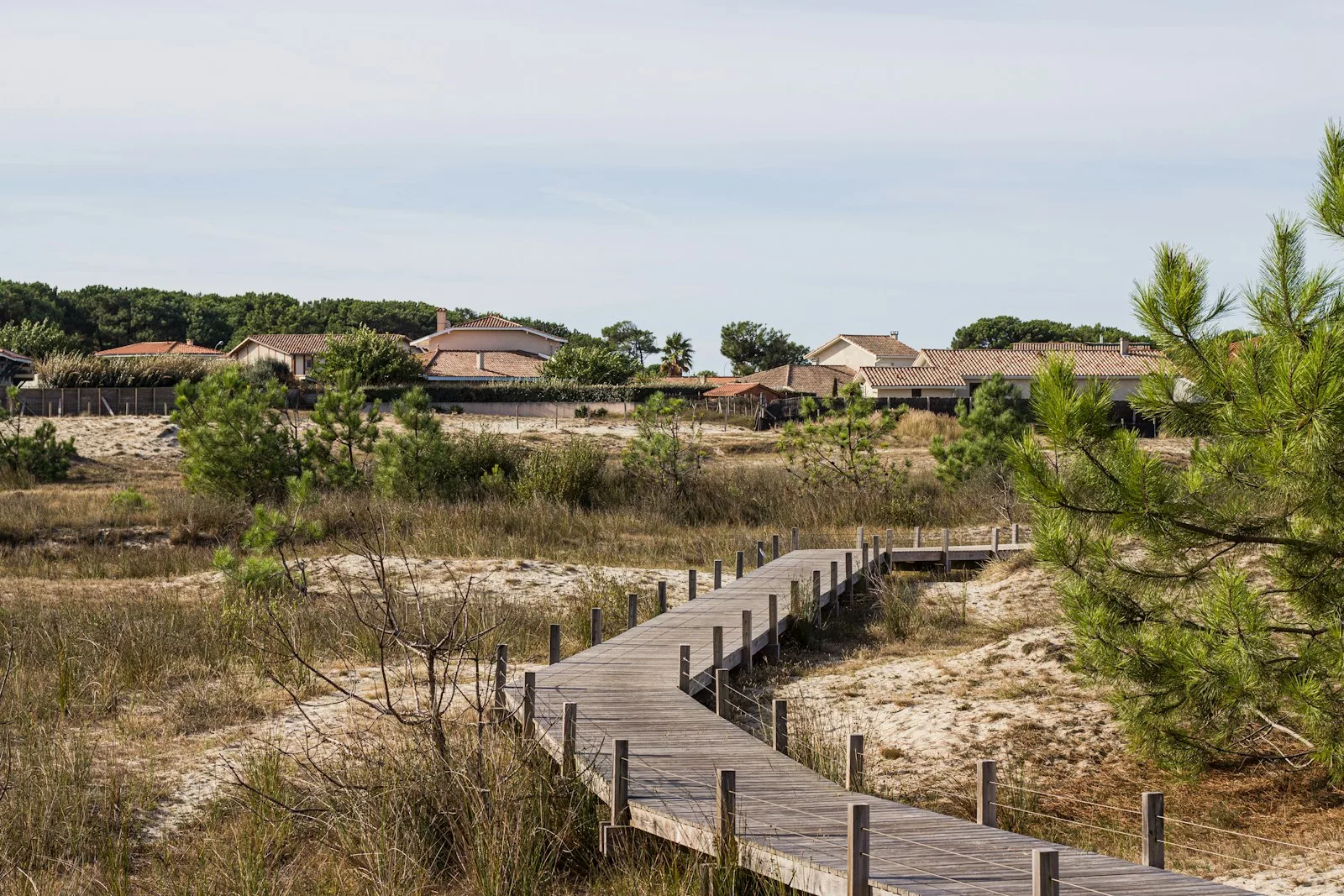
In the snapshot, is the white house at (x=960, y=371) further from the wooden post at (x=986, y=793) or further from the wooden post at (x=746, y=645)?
the wooden post at (x=986, y=793)

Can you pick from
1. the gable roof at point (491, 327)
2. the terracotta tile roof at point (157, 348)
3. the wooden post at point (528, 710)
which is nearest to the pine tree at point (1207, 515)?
the wooden post at point (528, 710)

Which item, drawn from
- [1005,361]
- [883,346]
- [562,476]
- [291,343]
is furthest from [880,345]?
[562,476]

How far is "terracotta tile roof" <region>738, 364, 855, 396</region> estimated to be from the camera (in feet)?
218

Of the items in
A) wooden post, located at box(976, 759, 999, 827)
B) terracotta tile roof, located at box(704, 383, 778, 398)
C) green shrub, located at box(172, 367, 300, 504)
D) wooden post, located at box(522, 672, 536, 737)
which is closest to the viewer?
wooden post, located at box(976, 759, 999, 827)

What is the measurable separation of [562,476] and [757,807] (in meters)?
15.8

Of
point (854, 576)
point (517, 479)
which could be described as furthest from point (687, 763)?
point (517, 479)

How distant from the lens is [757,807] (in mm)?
6348

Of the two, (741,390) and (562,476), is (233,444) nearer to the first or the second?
(562,476)

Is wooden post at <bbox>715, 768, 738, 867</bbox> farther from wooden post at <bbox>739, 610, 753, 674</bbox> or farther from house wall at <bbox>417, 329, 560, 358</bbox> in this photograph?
house wall at <bbox>417, 329, 560, 358</bbox>

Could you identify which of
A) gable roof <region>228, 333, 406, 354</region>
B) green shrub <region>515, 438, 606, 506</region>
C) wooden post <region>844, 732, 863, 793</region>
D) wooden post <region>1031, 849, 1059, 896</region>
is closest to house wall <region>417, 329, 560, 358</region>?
gable roof <region>228, 333, 406, 354</region>

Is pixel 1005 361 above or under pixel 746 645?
above

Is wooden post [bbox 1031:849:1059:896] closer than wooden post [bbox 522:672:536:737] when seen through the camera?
Yes

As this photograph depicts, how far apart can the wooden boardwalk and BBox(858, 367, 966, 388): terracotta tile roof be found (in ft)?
167

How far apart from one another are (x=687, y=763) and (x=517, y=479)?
15516mm
